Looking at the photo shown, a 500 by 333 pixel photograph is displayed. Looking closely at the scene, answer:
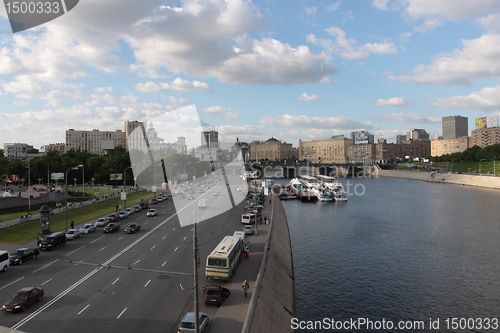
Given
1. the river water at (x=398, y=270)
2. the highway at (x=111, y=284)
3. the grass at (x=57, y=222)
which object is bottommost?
the river water at (x=398, y=270)

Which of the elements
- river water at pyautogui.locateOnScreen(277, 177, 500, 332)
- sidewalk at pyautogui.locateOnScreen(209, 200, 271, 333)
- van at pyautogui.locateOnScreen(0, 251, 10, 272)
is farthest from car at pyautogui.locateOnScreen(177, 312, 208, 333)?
van at pyautogui.locateOnScreen(0, 251, 10, 272)

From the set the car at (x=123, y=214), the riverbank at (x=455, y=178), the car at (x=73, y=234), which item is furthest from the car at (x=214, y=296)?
the riverbank at (x=455, y=178)

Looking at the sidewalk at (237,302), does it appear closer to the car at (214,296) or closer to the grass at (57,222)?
the car at (214,296)

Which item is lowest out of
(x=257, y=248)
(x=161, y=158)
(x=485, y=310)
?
(x=485, y=310)

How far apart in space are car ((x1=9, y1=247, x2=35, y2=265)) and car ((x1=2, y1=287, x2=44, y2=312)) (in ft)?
27.8

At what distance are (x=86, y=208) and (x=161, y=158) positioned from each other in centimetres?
5267

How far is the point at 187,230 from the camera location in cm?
3750

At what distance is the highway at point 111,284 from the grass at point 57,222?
18.4 ft

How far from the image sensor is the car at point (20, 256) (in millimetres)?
24266

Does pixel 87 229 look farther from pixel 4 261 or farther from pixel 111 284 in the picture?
pixel 111 284

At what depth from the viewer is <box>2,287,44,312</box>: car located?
16.3 metres

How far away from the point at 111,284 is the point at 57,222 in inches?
1003

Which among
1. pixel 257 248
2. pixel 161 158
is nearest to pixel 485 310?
pixel 257 248

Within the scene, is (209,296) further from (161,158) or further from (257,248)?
(161,158)
